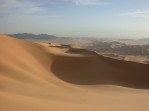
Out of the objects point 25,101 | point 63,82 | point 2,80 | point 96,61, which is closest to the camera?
point 25,101

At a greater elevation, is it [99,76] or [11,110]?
[99,76]

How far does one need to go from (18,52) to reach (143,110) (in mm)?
9424

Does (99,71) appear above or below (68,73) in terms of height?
above

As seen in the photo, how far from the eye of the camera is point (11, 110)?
5.85m

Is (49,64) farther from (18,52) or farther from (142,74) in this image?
(142,74)

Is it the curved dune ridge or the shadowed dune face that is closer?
the curved dune ridge

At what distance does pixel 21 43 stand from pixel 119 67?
5.87m

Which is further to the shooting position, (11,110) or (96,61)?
(96,61)

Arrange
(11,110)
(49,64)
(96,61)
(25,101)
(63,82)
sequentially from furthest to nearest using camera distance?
(96,61) → (49,64) → (63,82) → (25,101) → (11,110)

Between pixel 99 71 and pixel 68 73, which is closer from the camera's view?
pixel 68 73

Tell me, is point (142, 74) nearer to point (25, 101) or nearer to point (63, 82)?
point (63, 82)

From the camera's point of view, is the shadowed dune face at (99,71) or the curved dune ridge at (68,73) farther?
the shadowed dune face at (99,71)

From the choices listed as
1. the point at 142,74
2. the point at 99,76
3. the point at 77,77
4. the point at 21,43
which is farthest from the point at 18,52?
the point at 142,74


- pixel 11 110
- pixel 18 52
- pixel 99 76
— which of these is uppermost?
pixel 18 52
